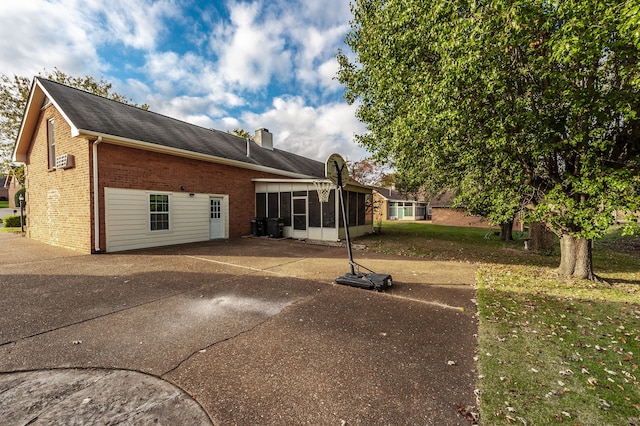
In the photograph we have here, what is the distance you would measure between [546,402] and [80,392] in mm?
4498

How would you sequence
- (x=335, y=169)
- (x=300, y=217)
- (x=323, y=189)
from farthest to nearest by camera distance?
(x=300, y=217)
(x=323, y=189)
(x=335, y=169)

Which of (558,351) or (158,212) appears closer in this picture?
(558,351)

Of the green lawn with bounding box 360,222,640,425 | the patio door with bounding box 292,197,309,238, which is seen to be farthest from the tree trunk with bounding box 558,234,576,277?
the patio door with bounding box 292,197,309,238

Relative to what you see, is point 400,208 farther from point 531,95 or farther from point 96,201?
point 96,201

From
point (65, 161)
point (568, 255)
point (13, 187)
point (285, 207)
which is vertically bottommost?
point (568, 255)

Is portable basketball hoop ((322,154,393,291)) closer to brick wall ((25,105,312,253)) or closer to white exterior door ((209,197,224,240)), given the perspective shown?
brick wall ((25,105,312,253))

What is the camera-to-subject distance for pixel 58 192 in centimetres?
1111

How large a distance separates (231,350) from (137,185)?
996cm

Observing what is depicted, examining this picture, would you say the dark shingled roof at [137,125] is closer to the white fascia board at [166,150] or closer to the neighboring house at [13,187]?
the white fascia board at [166,150]

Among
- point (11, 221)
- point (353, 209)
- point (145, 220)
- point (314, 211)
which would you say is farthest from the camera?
point (11, 221)

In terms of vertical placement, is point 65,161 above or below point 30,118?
below

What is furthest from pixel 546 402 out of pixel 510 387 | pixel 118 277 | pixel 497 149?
pixel 118 277

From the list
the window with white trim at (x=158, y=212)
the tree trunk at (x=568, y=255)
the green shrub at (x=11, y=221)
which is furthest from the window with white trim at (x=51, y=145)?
the tree trunk at (x=568, y=255)

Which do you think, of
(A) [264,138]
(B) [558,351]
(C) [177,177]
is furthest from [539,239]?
(A) [264,138]
